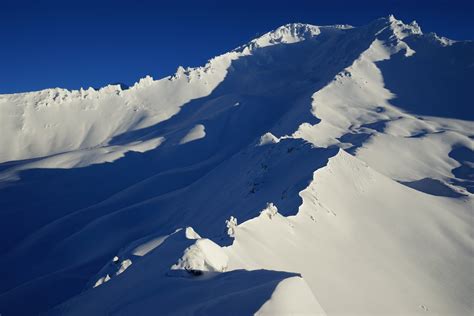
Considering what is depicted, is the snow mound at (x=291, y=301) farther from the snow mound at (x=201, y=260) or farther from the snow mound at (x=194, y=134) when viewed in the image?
the snow mound at (x=194, y=134)

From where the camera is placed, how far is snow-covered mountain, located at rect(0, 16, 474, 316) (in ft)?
81.2

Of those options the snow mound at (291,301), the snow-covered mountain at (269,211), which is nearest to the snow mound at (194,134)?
the snow-covered mountain at (269,211)

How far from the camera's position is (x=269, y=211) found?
42.7 m

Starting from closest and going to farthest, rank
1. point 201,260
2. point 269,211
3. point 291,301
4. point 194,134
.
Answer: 1. point 291,301
2. point 201,260
3. point 269,211
4. point 194,134

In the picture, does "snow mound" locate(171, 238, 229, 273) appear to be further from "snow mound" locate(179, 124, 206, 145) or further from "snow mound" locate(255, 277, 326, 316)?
"snow mound" locate(179, 124, 206, 145)

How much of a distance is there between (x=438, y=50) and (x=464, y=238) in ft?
554

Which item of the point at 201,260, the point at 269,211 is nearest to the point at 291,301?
the point at 201,260

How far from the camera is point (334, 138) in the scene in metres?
121

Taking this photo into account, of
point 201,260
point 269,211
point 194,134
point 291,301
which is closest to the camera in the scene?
point 291,301

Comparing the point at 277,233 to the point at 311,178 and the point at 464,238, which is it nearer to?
the point at 311,178

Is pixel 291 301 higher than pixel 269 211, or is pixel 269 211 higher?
pixel 291 301

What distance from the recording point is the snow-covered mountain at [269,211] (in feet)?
81.2

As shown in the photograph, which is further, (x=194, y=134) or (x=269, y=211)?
(x=194, y=134)

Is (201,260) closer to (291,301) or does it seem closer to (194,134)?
(291,301)
